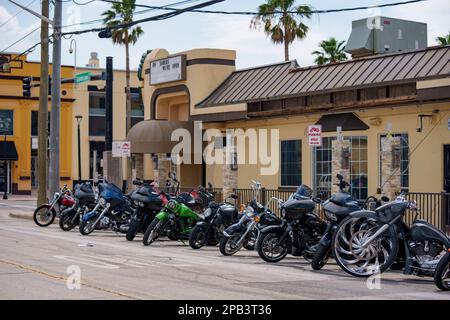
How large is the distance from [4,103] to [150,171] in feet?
77.9

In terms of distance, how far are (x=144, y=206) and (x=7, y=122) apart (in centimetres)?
4118

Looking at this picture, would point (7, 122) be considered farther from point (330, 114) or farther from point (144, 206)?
point (144, 206)

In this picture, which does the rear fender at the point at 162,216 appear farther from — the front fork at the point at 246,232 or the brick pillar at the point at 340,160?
the brick pillar at the point at 340,160

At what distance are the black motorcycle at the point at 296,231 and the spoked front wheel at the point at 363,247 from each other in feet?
5.56

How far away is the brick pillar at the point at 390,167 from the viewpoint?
22.9m

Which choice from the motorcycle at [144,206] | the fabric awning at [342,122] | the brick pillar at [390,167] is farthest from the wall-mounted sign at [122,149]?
the brick pillar at [390,167]

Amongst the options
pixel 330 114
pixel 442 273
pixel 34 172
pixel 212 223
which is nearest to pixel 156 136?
pixel 330 114

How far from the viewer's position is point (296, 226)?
49.9ft

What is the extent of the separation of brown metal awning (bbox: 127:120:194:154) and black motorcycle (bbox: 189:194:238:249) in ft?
46.9

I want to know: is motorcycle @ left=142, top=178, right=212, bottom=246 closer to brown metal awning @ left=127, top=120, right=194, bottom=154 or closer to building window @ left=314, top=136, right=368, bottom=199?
building window @ left=314, top=136, right=368, bottom=199

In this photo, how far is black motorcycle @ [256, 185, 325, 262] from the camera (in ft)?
49.3
